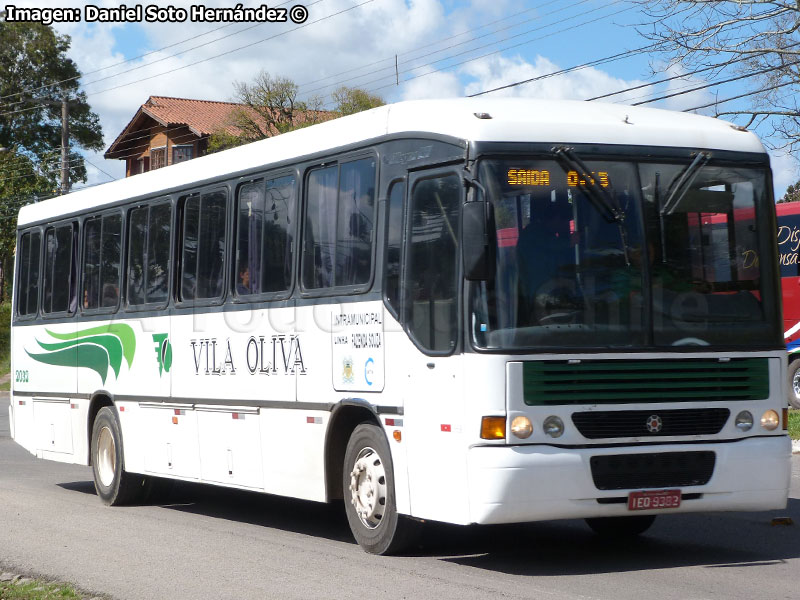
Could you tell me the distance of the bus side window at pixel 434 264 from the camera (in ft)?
29.0

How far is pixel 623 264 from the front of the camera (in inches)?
348

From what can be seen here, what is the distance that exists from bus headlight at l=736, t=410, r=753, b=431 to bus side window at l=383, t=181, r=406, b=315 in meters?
2.47

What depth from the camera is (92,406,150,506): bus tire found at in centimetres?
1387

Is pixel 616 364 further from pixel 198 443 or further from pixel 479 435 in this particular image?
pixel 198 443

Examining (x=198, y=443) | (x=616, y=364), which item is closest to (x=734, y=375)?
(x=616, y=364)

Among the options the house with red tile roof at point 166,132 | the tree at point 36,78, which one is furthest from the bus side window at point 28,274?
the tree at point 36,78

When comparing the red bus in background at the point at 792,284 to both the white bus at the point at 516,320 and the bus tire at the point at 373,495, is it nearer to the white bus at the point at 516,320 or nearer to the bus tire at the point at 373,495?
the white bus at the point at 516,320

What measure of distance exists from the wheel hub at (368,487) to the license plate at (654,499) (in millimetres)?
1828

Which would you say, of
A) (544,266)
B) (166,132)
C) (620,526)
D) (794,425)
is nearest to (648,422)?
(544,266)

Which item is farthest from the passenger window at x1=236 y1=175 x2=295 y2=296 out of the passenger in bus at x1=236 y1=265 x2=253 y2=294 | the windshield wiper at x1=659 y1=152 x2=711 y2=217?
the windshield wiper at x1=659 y1=152 x2=711 y2=217

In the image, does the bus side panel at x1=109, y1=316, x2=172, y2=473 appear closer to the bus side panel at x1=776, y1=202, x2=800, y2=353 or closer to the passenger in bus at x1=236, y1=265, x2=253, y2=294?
the passenger in bus at x1=236, y1=265, x2=253, y2=294

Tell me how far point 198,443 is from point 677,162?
5.44m

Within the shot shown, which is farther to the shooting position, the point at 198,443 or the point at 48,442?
the point at 48,442

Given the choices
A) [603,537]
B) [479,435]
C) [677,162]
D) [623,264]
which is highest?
[677,162]
